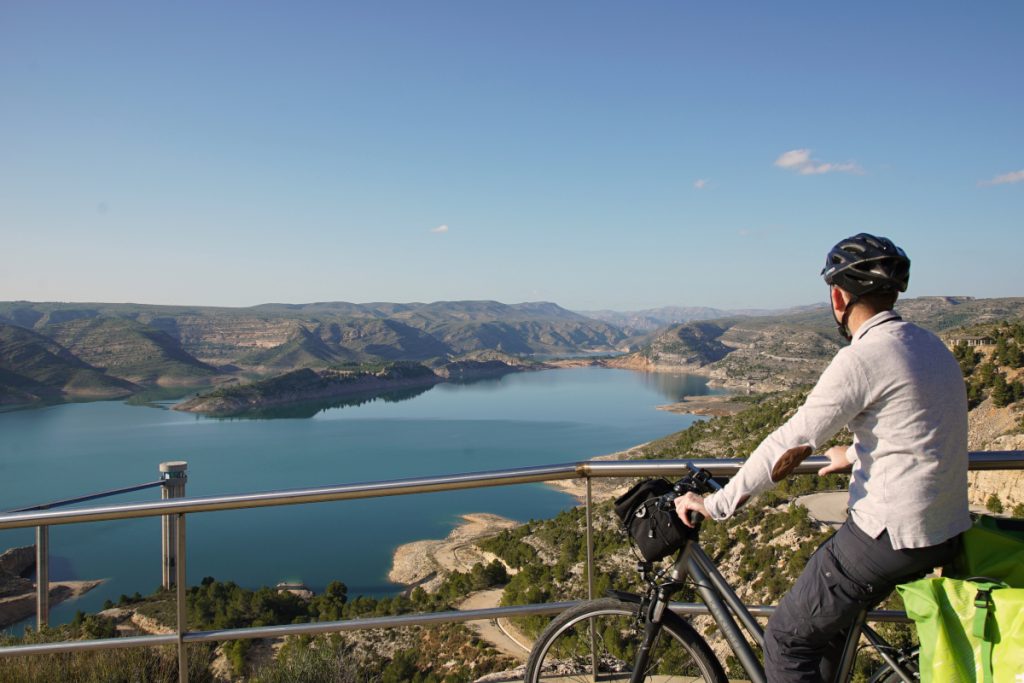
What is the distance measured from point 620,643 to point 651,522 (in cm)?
60

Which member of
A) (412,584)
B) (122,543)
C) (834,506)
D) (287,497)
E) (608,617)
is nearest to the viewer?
(608,617)

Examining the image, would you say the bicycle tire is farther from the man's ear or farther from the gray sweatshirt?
the man's ear

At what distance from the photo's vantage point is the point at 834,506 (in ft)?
52.0

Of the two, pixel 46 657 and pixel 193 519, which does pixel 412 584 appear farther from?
pixel 46 657

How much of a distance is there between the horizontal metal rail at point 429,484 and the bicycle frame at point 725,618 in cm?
49

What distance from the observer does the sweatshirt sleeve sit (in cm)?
147

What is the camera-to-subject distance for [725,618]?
5.99 feet

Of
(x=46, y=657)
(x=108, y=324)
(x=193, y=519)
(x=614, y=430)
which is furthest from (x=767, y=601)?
(x=108, y=324)

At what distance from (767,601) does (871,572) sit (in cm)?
1326

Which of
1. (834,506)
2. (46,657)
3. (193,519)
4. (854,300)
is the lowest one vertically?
(193,519)

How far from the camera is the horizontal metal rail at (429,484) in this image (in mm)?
2363

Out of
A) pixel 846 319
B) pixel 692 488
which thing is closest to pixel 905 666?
pixel 692 488

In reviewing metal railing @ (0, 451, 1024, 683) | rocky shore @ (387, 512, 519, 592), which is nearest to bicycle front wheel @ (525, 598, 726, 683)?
metal railing @ (0, 451, 1024, 683)

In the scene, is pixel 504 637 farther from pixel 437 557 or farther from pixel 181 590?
pixel 437 557
